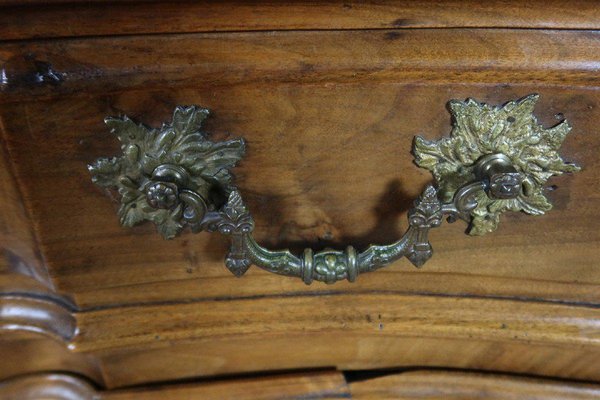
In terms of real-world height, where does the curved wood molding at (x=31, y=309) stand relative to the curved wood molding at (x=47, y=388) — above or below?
above

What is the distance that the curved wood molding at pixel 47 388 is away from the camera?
19.2 inches

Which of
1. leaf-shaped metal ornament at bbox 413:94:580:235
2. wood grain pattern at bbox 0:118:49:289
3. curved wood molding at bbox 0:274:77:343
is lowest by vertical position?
curved wood molding at bbox 0:274:77:343

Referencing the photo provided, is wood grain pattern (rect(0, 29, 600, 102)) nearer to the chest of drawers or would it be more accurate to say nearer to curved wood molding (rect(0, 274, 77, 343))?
the chest of drawers

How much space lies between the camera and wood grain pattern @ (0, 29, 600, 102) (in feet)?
0.99

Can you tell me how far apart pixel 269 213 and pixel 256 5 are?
6.0 inches

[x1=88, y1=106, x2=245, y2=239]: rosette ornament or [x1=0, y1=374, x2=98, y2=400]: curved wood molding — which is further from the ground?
[x1=88, y1=106, x2=245, y2=239]: rosette ornament

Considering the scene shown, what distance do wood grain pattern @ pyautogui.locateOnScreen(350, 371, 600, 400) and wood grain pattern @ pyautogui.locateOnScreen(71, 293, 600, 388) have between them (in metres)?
0.02

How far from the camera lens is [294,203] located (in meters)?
0.39

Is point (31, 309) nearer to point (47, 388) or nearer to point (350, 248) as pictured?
point (47, 388)

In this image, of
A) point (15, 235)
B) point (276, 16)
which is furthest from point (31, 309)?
point (276, 16)

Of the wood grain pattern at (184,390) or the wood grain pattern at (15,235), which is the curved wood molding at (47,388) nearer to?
the wood grain pattern at (184,390)

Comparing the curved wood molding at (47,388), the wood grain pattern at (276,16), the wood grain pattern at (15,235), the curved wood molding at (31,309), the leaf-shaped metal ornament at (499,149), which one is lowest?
the curved wood molding at (47,388)

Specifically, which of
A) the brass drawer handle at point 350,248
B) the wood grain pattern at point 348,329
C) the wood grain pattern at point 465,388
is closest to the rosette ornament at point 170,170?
the brass drawer handle at point 350,248

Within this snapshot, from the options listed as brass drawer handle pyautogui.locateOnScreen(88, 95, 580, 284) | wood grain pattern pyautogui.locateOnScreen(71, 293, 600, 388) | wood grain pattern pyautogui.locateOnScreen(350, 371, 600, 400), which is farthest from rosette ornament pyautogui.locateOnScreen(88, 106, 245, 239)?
wood grain pattern pyautogui.locateOnScreen(350, 371, 600, 400)
